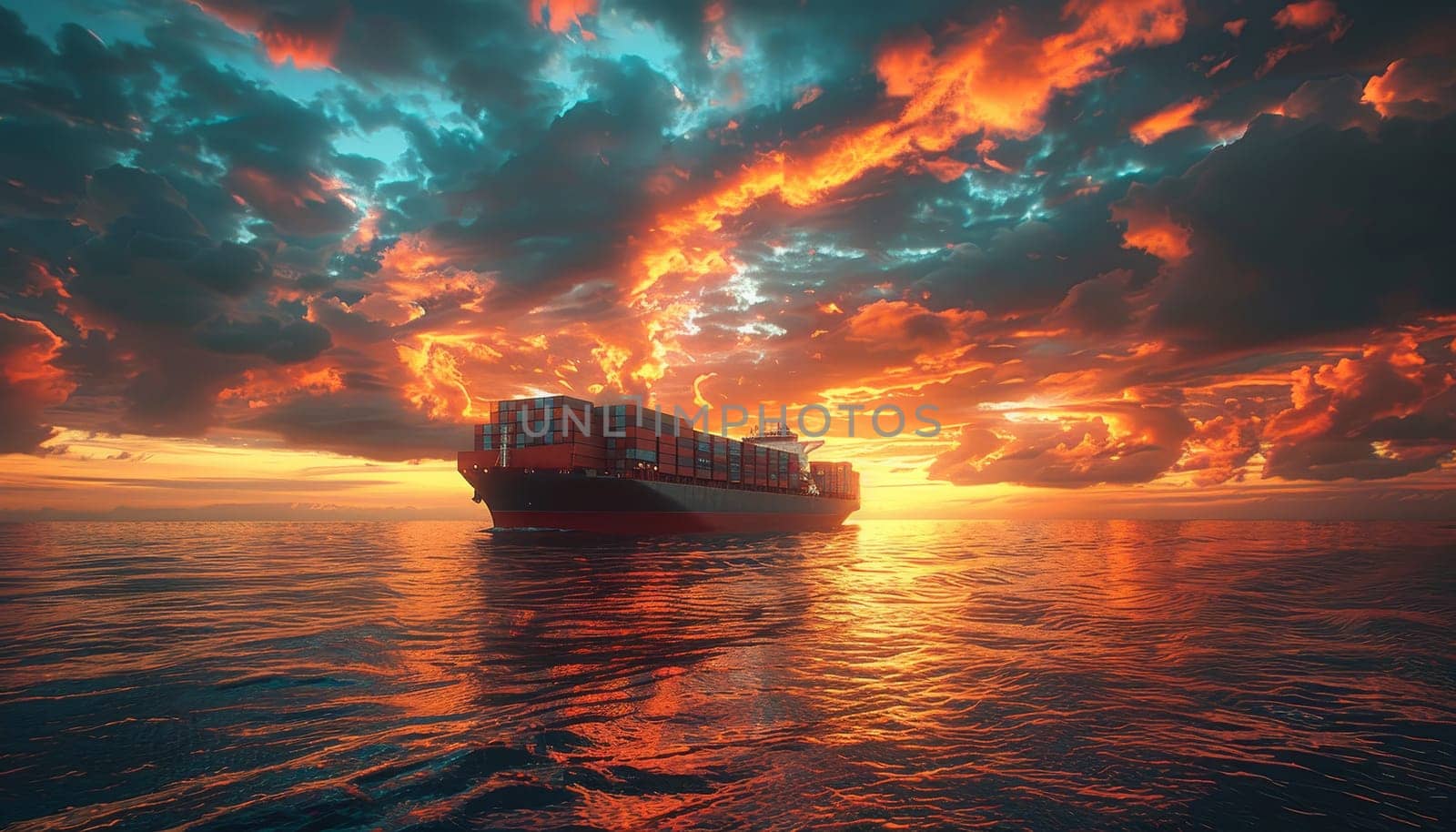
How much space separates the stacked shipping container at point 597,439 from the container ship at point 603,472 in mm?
97

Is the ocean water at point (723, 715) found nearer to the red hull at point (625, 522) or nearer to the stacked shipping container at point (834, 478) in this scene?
the red hull at point (625, 522)

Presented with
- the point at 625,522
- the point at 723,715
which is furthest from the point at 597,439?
the point at 723,715

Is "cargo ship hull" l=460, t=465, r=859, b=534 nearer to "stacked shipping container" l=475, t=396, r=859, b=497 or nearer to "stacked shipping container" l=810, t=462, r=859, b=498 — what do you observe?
"stacked shipping container" l=475, t=396, r=859, b=497

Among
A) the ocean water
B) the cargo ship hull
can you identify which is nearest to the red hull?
the cargo ship hull

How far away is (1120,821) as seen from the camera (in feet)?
17.6

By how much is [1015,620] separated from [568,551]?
30626mm

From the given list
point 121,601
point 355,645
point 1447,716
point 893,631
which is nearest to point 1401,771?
point 1447,716

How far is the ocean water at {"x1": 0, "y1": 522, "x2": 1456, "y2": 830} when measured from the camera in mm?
5613

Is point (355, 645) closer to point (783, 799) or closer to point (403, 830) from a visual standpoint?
point (403, 830)

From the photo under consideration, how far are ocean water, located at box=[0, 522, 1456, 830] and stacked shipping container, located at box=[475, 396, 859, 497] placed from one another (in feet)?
142

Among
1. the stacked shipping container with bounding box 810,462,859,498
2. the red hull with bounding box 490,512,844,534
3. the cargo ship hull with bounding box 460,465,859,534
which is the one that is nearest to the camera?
the cargo ship hull with bounding box 460,465,859,534

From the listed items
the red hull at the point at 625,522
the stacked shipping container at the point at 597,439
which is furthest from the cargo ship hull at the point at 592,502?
the stacked shipping container at the point at 597,439

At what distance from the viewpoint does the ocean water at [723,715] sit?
18.4 ft

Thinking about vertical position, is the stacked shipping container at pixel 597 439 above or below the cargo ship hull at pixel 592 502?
above
